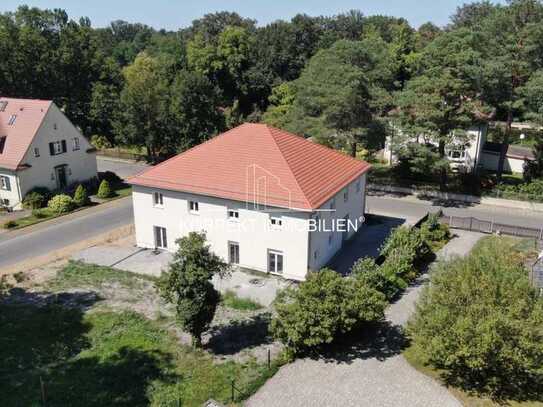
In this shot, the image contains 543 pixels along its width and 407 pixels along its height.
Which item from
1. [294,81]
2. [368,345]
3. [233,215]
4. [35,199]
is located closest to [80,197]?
[35,199]

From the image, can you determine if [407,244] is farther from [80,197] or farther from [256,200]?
[80,197]

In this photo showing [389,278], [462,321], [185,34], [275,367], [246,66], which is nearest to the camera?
[462,321]

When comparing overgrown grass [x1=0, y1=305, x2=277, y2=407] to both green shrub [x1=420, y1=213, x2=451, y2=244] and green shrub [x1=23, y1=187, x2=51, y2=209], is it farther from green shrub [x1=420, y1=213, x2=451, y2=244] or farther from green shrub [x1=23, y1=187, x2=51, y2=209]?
green shrub [x1=23, y1=187, x2=51, y2=209]

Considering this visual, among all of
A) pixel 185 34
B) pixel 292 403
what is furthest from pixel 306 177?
pixel 185 34

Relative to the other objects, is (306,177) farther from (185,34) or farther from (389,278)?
(185,34)

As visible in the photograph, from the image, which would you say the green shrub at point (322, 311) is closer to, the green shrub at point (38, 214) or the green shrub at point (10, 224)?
the green shrub at point (10, 224)

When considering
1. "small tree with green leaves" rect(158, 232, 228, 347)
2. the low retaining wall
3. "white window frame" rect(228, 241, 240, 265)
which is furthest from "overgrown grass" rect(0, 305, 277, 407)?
the low retaining wall

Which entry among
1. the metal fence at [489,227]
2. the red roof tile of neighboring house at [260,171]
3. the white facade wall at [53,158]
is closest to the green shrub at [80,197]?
the white facade wall at [53,158]
